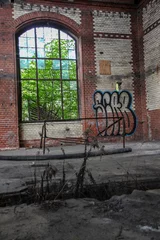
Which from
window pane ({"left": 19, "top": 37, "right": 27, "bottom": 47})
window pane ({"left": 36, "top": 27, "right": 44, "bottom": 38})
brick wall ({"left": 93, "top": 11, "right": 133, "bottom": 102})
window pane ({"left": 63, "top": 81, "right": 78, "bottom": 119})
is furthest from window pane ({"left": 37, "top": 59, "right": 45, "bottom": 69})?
brick wall ({"left": 93, "top": 11, "right": 133, "bottom": 102})

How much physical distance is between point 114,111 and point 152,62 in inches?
97.3

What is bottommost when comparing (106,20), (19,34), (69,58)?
(69,58)

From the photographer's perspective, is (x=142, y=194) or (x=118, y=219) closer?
(x=118, y=219)

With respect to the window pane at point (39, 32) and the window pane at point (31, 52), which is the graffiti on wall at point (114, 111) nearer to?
the window pane at point (31, 52)

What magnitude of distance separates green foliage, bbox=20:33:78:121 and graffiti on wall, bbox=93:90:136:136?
996 millimetres

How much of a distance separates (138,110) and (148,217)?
8.84m

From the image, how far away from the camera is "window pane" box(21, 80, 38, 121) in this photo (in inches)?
365

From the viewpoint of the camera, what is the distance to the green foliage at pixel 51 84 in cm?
941

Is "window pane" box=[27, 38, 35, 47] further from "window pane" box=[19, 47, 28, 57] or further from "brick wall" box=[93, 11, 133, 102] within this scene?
"brick wall" box=[93, 11, 133, 102]

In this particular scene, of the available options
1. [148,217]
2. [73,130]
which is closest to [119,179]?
[148,217]

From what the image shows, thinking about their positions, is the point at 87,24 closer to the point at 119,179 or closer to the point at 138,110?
the point at 138,110

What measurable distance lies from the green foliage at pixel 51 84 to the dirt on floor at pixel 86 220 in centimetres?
747

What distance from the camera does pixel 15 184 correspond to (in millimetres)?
2770

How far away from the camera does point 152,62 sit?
9609 mm
